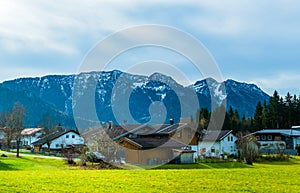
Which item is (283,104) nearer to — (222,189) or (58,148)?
(58,148)

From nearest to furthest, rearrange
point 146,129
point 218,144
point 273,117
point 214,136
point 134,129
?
1. point 134,129
2. point 146,129
3. point 218,144
4. point 214,136
5. point 273,117

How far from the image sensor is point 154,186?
1700cm

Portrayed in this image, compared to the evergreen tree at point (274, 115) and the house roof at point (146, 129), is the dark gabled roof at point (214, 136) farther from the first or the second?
the evergreen tree at point (274, 115)

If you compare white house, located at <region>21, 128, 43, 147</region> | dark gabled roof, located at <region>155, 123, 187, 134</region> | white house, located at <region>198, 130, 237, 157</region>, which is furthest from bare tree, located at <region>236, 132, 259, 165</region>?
white house, located at <region>21, 128, 43, 147</region>

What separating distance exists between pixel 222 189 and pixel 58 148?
209 ft

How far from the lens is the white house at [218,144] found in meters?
60.8

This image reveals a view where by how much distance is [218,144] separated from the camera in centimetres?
6150

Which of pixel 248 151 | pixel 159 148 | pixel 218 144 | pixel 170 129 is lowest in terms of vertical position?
pixel 248 151

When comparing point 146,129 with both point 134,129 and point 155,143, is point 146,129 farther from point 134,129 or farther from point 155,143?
point 155,143

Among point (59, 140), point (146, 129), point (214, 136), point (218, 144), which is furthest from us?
point (59, 140)

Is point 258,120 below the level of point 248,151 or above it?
above

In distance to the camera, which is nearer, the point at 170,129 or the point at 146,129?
the point at 170,129

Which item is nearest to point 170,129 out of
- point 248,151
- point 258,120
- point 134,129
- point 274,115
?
point 134,129

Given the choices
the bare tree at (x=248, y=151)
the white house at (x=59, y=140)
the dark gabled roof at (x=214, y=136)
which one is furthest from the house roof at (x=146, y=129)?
the white house at (x=59, y=140)
